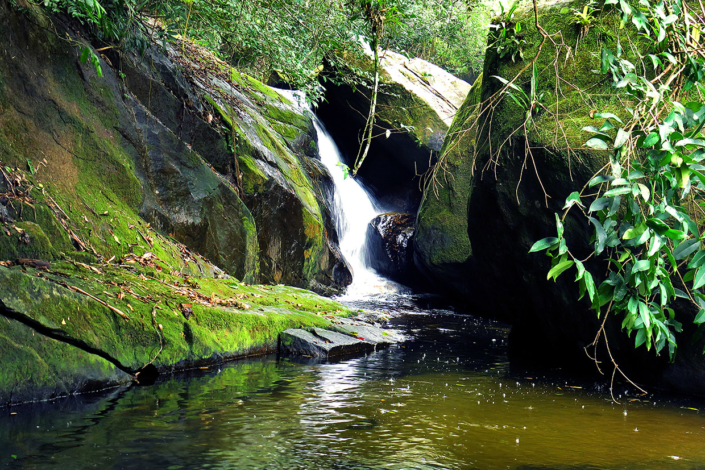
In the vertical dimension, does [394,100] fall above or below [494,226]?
above

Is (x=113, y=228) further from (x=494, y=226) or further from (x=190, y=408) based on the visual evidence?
(x=494, y=226)

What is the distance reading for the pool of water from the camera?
3.67 m

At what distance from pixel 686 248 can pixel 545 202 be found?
3.77 meters

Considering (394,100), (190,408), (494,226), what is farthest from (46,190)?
(394,100)

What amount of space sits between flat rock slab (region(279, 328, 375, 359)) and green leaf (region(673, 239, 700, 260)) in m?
5.73

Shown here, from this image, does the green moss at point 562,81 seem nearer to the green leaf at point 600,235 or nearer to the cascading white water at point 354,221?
the green leaf at point 600,235

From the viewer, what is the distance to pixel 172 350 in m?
5.94

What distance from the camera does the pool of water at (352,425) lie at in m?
3.67

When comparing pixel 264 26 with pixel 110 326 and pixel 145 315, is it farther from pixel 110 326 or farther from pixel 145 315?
pixel 110 326

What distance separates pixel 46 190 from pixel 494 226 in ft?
20.3

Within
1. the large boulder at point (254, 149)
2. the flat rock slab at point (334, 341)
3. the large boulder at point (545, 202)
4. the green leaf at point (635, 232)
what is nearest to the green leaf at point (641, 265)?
the green leaf at point (635, 232)

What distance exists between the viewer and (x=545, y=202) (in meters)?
5.95

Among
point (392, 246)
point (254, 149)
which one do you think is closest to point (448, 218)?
point (392, 246)

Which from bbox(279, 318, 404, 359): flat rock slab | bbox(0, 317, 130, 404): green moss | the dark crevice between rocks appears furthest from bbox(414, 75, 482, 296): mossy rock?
bbox(0, 317, 130, 404): green moss
